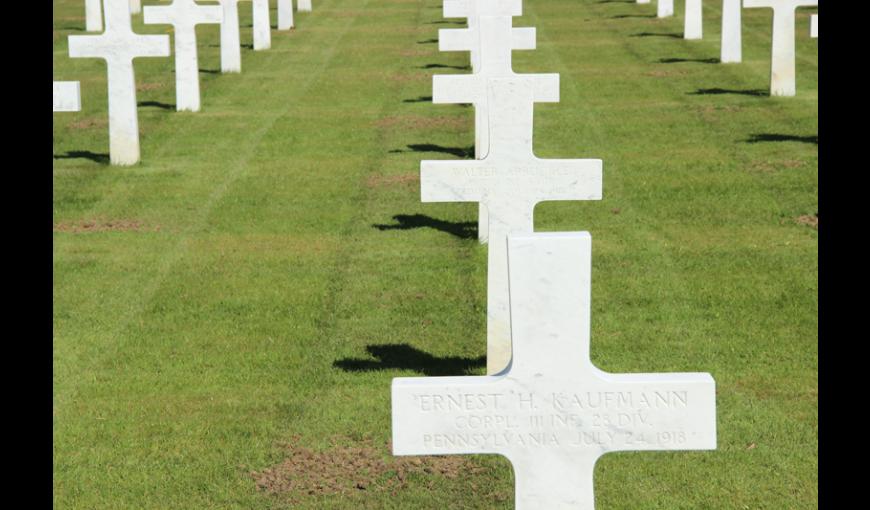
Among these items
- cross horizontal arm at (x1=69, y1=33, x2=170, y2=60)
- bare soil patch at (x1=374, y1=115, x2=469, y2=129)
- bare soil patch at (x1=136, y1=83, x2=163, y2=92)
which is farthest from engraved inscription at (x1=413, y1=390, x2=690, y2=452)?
bare soil patch at (x1=136, y1=83, x2=163, y2=92)

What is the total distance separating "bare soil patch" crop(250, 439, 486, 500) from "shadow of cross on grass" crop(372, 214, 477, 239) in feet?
19.1

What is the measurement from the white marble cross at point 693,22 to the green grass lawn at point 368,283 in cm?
458

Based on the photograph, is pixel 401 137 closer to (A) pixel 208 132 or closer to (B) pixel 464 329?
(A) pixel 208 132

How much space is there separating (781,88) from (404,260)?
10.7 metres

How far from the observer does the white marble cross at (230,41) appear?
25.6 metres

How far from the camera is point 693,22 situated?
29.2m

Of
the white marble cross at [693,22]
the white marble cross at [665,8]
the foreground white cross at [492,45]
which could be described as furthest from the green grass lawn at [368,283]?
the white marble cross at [665,8]

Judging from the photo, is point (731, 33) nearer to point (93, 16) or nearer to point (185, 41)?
point (185, 41)

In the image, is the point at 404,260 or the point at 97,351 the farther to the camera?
the point at 404,260

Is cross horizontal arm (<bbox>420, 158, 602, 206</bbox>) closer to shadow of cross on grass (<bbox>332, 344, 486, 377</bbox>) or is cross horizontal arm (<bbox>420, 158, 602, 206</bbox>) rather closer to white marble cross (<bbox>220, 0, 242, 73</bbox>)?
shadow of cross on grass (<bbox>332, 344, 486, 377</bbox>)

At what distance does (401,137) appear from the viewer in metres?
19.9

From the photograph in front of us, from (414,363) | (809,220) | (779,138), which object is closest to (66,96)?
(414,363)

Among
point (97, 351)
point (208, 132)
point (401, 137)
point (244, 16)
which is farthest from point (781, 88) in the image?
point (244, 16)

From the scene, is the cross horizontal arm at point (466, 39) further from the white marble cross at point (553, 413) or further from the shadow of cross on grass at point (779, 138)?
the white marble cross at point (553, 413)
